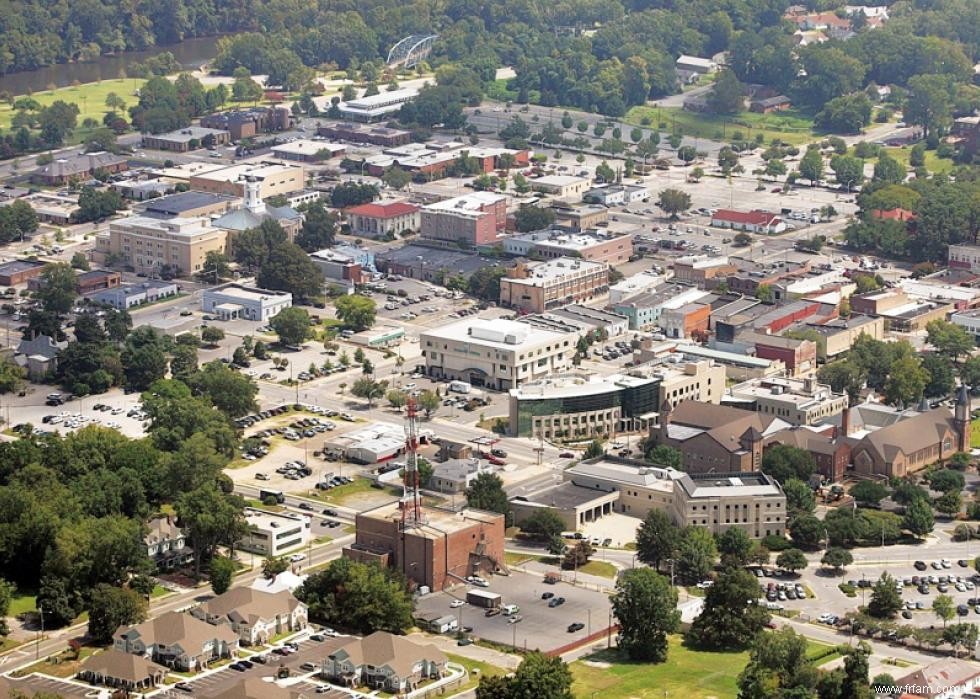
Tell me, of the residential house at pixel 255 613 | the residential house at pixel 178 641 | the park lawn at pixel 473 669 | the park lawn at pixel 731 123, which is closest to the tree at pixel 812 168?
the park lawn at pixel 731 123

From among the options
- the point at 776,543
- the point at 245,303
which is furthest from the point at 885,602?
the point at 245,303

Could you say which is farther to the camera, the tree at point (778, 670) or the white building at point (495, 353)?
the white building at point (495, 353)

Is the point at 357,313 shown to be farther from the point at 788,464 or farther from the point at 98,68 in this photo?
the point at 98,68

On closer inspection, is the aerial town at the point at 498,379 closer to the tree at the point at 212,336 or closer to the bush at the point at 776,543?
the tree at the point at 212,336

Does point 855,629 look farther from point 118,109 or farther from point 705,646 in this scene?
point 118,109

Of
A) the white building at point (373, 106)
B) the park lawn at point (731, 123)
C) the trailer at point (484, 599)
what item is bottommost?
the trailer at point (484, 599)

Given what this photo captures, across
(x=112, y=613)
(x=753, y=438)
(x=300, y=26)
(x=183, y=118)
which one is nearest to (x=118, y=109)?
(x=183, y=118)
